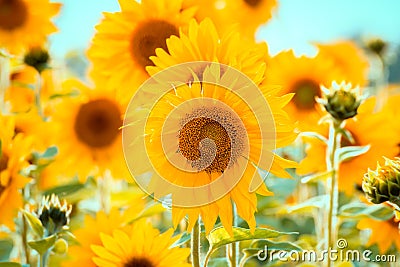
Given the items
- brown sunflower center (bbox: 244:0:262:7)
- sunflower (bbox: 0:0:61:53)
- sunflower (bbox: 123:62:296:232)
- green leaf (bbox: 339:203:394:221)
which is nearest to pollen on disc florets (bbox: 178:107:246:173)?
sunflower (bbox: 123:62:296:232)

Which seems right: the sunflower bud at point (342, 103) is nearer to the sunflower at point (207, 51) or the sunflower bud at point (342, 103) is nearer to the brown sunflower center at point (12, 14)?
the sunflower at point (207, 51)

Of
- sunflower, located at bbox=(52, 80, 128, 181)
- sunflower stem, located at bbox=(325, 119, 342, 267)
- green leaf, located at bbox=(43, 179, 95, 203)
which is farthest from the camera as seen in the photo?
sunflower, located at bbox=(52, 80, 128, 181)

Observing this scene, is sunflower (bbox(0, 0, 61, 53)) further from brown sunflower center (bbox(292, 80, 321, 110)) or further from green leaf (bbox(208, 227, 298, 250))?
green leaf (bbox(208, 227, 298, 250))

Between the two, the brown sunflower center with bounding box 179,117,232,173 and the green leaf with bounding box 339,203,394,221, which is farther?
the green leaf with bounding box 339,203,394,221

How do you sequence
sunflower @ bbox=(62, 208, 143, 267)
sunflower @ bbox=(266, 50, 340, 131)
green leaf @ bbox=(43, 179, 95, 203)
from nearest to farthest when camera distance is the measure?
sunflower @ bbox=(62, 208, 143, 267) < green leaf @ bbox=(43, 179, 95, 203) < sunflower @ bbox=(266, 50, 340, 131)

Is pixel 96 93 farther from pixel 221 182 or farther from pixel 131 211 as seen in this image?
pixel 221 182

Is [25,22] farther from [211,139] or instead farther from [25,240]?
[211,139]
